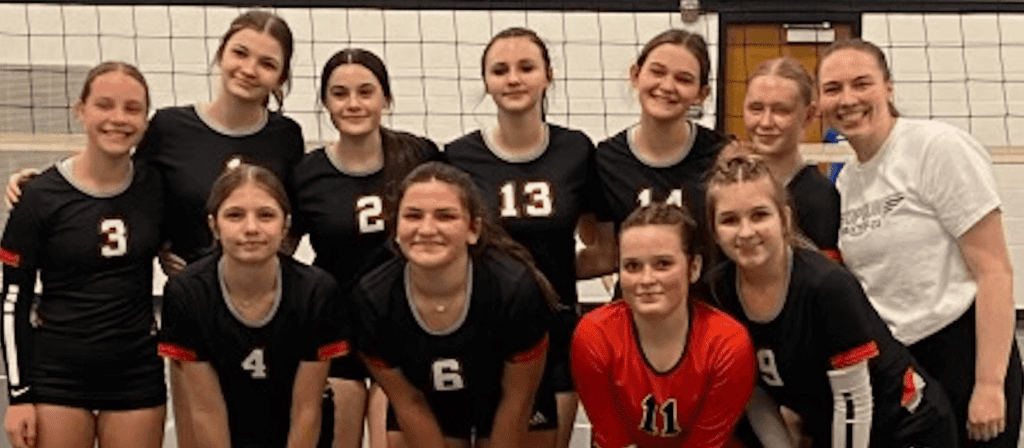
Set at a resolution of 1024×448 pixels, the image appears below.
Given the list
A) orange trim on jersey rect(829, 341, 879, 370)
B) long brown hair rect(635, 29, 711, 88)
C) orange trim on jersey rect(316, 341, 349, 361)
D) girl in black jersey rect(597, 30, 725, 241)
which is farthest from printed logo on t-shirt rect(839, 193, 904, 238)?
orange trim on jersey rect(316, 341, 349, 361)

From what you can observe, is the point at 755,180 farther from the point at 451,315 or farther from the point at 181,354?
the point at 181,354

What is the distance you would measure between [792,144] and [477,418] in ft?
3.59

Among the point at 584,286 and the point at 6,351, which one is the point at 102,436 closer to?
the point at 6,351

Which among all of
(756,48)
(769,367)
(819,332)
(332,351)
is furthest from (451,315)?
(756,48)

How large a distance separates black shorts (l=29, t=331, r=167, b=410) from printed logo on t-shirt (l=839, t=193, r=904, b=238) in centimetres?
191

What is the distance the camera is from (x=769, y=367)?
3188 millimetres

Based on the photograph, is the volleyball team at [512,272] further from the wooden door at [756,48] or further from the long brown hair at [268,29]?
the wooden door at [756,48]

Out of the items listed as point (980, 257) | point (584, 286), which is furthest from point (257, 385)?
point (584, 286)

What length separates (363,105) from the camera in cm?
357

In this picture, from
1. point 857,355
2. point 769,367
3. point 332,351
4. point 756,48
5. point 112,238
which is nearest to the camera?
point 857,355

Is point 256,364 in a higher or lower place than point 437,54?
lower

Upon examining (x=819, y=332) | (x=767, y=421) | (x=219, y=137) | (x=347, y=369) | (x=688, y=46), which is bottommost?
(x=767, y=421)

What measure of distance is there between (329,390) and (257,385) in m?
0.27

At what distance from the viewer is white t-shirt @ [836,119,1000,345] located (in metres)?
3.06
